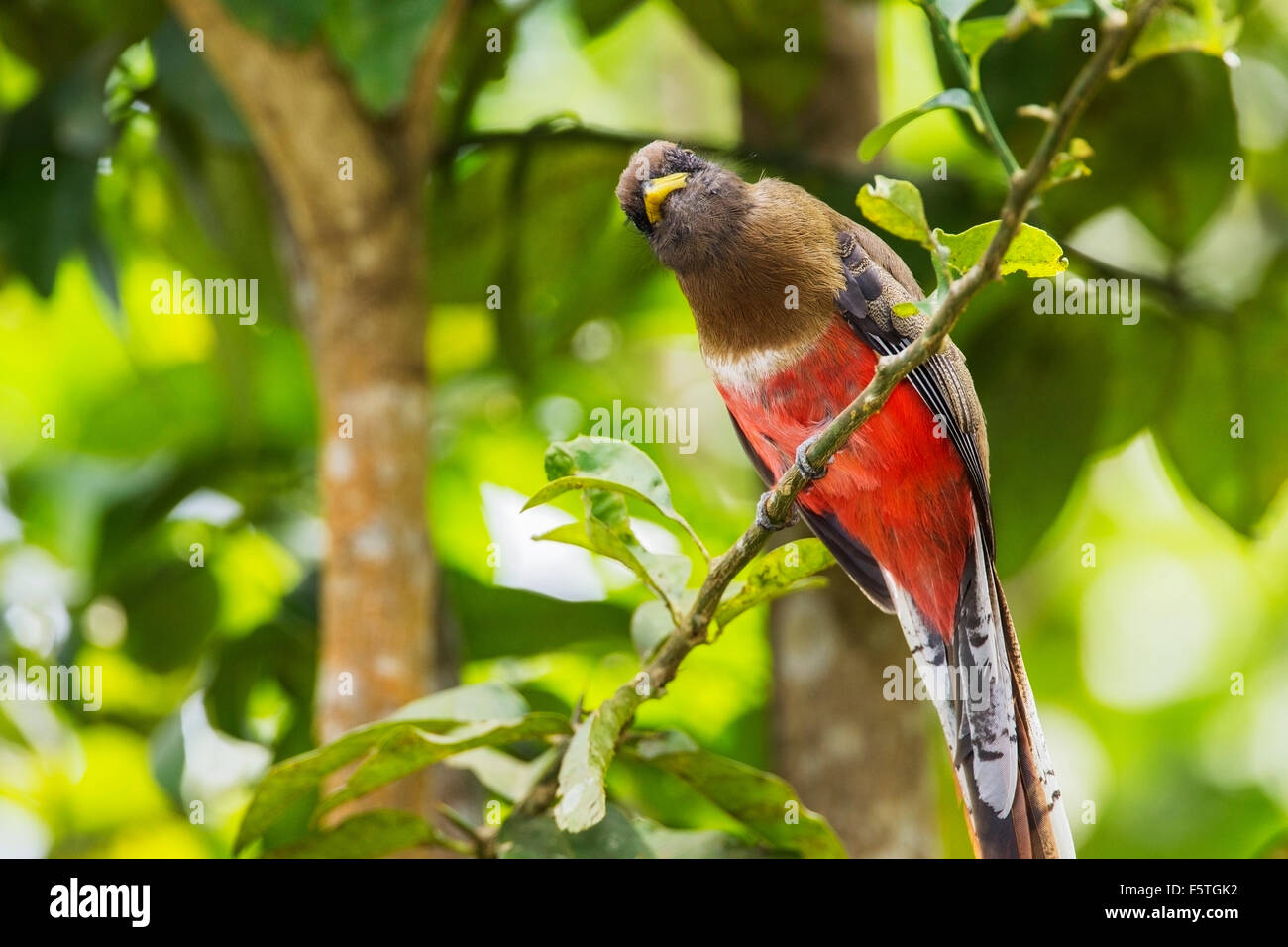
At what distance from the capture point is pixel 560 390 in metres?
2.65

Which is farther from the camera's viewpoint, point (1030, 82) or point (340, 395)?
point (340, 395)

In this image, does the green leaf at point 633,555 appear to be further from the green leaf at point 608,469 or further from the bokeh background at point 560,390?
the bokeh background at point 560,390

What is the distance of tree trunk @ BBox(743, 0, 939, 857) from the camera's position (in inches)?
83.7

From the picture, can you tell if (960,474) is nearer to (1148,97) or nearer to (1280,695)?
(1148,97)

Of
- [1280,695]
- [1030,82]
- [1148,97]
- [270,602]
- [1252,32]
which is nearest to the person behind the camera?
[1030,82]

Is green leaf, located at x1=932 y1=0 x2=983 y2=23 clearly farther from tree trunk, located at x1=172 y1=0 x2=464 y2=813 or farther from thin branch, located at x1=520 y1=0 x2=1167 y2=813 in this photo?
tree trunk, located at x1=172 y1=0 x2=464 y2=813

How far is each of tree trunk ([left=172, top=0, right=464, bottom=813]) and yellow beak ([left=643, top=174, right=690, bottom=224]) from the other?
0.82m

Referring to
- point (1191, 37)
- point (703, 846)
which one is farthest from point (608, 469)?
point (1191, 37)

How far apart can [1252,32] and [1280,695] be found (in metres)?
1.70

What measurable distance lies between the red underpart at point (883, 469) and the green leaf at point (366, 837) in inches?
23.2

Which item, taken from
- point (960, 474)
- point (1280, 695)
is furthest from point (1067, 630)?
point (960, 474)

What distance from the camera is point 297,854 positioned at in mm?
1477

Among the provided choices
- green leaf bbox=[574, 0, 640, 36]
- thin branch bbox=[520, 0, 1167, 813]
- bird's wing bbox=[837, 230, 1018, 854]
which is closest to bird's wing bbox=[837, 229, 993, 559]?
bird's wing bbox=[837, 230, 1018, 854]

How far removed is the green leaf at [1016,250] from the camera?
85 cm
